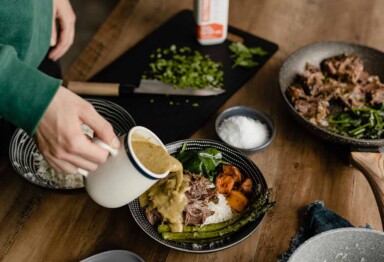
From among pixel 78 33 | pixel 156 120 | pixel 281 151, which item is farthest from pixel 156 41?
pixel 78 33

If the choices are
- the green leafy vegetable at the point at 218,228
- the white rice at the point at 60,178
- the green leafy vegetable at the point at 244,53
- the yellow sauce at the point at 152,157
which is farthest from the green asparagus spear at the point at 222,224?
the green leafy vegetable at the point at 244,53

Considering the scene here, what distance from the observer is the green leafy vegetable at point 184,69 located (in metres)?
1.84

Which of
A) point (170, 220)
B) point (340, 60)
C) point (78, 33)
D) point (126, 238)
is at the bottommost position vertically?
point (78, 33)

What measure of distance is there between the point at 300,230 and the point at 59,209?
781mm

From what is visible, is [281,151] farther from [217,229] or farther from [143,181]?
[143,181]

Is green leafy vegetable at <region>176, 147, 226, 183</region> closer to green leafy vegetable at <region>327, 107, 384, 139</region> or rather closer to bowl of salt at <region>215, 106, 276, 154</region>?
bowl of salt at <region>215, 106, 276, 154</region>

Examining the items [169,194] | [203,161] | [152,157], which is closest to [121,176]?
[152,157]

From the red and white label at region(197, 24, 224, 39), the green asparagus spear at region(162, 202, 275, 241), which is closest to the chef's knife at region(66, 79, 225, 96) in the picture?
the red and white label at region(197, 24, 224, 39)

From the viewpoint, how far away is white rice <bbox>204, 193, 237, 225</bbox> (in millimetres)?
1350

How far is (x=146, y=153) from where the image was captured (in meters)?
1.17

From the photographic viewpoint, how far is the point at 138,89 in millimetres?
1785

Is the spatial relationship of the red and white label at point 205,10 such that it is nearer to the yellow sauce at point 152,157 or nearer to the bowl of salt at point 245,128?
the bowl of salt at point 245,128

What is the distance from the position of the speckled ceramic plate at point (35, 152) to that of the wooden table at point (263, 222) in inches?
2.0

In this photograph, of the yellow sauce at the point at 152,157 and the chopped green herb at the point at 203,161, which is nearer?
the yellow sauce at the point at 152,157
